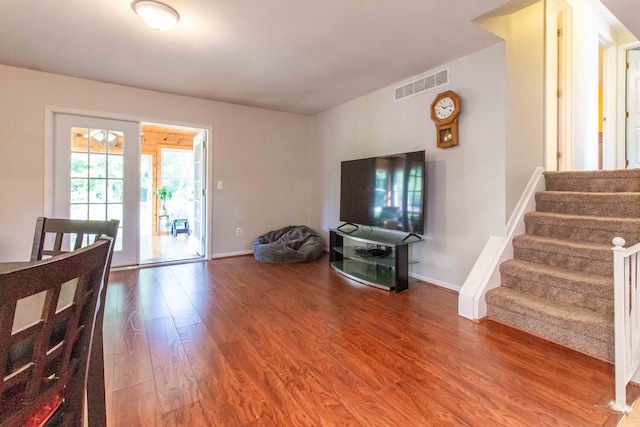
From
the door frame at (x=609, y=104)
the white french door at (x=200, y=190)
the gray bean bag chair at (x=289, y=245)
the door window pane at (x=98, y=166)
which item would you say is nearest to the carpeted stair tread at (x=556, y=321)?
the gray bean bag chair at (x=289, y=245)

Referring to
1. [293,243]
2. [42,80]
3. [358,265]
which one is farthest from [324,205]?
[42,80]

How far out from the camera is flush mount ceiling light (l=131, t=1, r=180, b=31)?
2100 millimetres

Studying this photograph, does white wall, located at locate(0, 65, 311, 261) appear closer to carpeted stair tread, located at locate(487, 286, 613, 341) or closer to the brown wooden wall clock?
the brown wooden wall clock

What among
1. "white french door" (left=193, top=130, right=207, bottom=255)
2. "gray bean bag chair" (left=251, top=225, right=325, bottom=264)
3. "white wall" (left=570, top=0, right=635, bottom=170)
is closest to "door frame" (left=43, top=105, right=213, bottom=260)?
"white french door" (left=193, top=130, right=207, bottom=255)

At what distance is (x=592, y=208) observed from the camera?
8.52 feet

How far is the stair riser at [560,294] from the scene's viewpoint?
2.04 meters

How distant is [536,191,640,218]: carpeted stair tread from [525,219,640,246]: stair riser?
24 cm

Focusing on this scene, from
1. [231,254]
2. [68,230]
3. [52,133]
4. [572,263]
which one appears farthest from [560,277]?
[52,133]

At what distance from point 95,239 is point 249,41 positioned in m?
2.13

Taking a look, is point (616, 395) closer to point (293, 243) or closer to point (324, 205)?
point (293, 243)

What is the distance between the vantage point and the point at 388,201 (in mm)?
3426

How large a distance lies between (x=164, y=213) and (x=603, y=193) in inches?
299

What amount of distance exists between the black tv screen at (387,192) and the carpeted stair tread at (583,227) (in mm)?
997

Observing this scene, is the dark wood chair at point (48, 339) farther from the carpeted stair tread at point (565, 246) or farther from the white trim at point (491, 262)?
the carpeted stair tread at point (565, 246)
